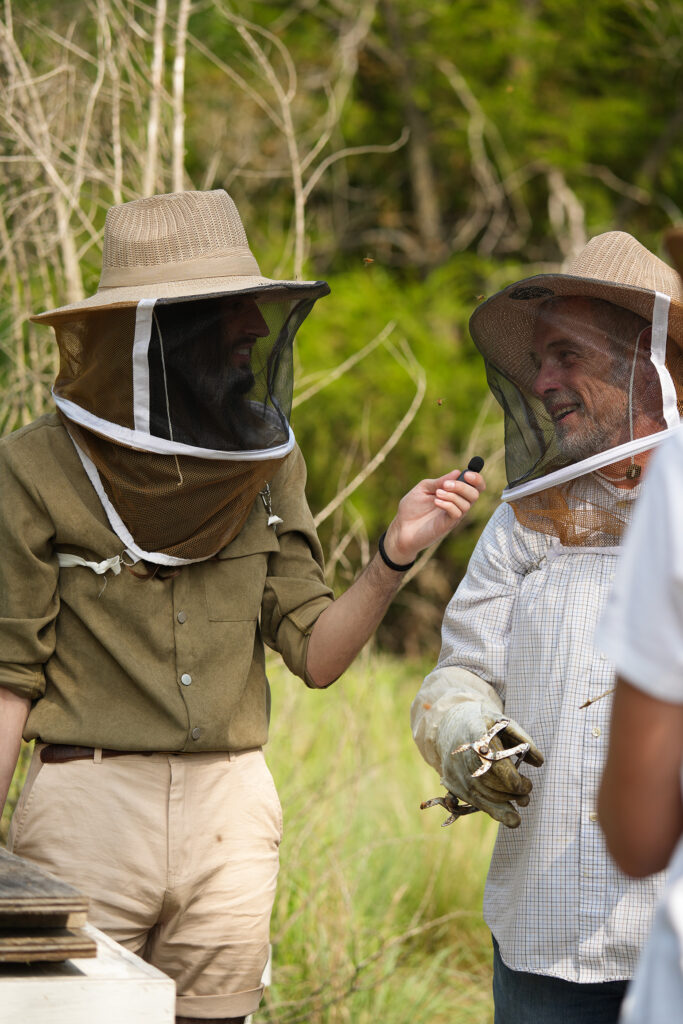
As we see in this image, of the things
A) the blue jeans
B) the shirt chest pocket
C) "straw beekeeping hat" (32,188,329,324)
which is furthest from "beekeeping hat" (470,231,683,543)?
the blue jeans

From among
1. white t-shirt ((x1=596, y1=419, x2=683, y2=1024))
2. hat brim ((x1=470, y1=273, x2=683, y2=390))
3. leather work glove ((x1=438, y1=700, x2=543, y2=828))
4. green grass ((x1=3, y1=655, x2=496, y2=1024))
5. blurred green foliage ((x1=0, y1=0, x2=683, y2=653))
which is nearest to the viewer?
white t-shirt ((x1=596, y1=419, x2=683, y2=1024))

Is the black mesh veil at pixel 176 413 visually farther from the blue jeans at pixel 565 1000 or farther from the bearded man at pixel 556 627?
the blue jeans at pixel 565 1000

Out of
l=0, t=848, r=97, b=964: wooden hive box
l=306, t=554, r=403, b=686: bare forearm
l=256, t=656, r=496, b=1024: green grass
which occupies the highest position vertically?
l=306, t=554, r=403, b=686: bare forearm

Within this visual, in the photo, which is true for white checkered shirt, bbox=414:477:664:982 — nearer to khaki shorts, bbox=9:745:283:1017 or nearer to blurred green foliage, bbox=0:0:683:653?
khaki shorts, bbox=9:745:283:1017

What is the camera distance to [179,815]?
2326mm

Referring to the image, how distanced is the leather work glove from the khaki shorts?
515 millimetres

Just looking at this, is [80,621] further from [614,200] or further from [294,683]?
[614,200]

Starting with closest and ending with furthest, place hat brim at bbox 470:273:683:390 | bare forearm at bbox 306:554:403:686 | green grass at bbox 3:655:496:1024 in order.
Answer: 1. hat brim at bbox 470:273:683:390
2. bare forearm at bbox 306:554:403:686
3. green grass at bbox 3:655:496:1024

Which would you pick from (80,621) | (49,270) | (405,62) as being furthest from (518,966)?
(405,62)

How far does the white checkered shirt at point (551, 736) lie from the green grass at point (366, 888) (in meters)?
1.25

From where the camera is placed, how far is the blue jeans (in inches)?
83.1

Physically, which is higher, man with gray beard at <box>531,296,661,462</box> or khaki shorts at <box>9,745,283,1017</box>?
man with gray beard at <box>531,296,661,462</box>

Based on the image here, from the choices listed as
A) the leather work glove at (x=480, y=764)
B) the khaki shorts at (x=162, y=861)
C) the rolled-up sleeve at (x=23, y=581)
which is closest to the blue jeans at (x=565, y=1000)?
the leather work glove at (x=480, y=764)

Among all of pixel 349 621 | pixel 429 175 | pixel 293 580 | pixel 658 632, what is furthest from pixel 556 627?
pixel 429 175
